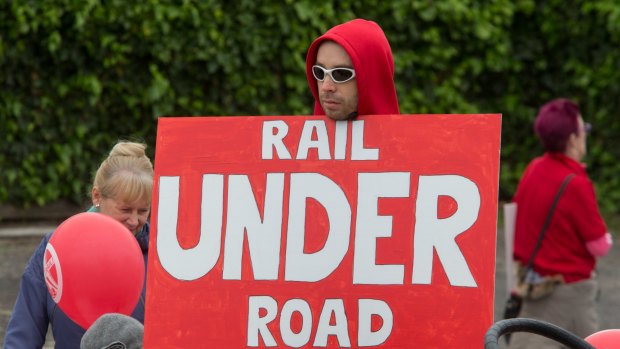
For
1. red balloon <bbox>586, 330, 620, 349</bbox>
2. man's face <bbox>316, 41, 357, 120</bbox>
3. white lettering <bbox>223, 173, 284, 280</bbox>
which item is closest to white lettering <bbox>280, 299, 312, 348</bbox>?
white lettering <bbox>223, 173, 284, 280</bbox>

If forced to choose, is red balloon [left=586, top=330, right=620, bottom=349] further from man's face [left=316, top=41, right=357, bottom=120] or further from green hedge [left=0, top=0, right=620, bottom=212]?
green hedge [left=0, top=0, right=620, bottom=212]

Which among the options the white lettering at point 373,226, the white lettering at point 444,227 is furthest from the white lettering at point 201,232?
the white lettering at point 444,227

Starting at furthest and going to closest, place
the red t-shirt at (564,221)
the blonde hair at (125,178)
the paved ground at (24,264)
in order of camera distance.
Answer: the paved ground at (24,264)
the red t-shirt at (564,221)
the blonde hair at (125,178)

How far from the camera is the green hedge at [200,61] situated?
894 centimetres

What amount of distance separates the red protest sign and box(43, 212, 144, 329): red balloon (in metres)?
0.16

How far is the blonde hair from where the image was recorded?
348cm

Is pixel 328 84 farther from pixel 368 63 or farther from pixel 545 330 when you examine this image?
pixel 545 330

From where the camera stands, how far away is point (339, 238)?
3051 millimetres

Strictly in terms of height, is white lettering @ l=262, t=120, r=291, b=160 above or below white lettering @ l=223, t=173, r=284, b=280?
above

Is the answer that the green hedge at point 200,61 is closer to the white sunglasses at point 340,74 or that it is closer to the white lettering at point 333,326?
the white sunglasses at point 340,74

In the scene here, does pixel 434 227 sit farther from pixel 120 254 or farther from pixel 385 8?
pixel 385 8

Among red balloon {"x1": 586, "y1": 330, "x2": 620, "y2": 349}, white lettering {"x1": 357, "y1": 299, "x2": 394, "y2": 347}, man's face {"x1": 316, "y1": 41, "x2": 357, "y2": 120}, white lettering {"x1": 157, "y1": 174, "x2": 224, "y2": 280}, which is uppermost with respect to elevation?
man's face {"x1": 316, "y1": 41, "x2": 357, "y2": 120}

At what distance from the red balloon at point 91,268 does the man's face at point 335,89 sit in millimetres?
662

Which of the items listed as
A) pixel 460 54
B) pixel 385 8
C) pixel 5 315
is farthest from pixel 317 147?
pixel 460 54
